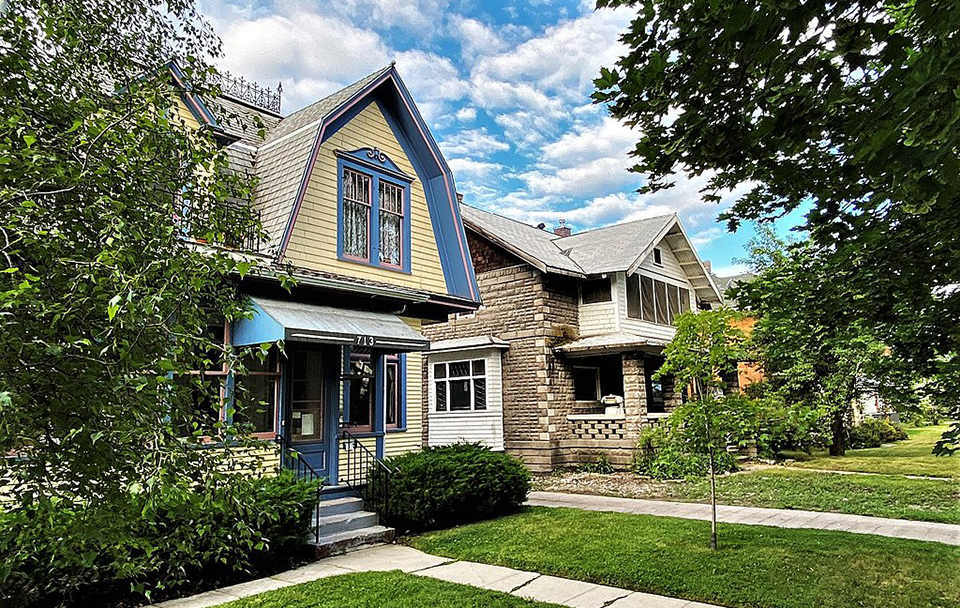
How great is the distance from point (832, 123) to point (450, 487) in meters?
7.49

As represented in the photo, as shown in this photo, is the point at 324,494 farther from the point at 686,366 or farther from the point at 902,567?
the point at 902,567

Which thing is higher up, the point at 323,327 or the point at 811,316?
the point at 323,327

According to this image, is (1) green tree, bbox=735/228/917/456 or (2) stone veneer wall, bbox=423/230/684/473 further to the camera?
(2) stone veneer wall, bbox=423/230/684/473

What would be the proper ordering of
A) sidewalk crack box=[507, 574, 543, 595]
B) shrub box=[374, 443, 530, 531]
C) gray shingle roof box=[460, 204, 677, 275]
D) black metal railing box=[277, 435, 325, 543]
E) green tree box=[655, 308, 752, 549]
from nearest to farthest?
1. sidewalk crack box=[507, 574, 543, 595]
2. green tree box=[655, 308, 752, 549]
3. black metal railing box=[277, 435, 325, 543]
4. shrub box=[374, 443, 530, 531]
5. gray shingle roof box=[460, 204, 677, 275]

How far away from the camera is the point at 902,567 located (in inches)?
266

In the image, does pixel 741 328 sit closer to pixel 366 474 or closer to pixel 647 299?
pixel 366 474

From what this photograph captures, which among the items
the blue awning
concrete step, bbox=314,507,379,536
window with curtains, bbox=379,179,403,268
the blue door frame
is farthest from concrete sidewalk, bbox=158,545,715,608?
window with curtains, bbox=379,179,403,268

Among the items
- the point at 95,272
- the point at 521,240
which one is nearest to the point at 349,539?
the point at 95,272

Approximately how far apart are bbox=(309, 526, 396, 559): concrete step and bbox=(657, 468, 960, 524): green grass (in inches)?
248

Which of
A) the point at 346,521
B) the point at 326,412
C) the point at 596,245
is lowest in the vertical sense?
the point at 346,521

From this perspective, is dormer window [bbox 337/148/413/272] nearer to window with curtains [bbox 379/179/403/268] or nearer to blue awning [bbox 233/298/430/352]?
window with curtains [bbox 379/179/403/268]

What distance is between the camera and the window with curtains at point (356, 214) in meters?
10.3

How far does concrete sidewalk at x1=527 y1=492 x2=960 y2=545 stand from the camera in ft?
28.6

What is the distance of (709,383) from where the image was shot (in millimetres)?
8203
